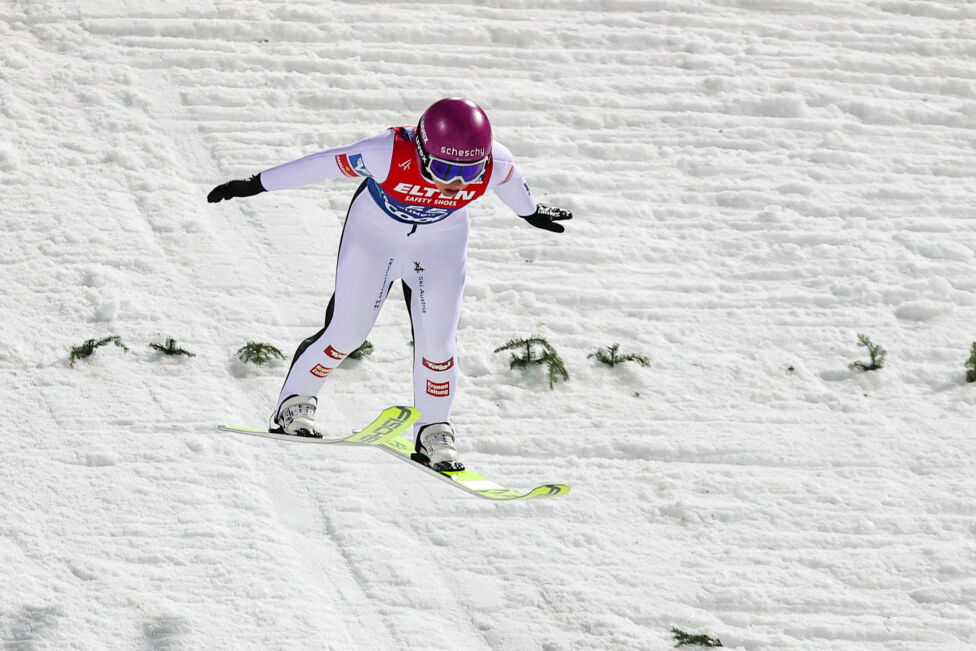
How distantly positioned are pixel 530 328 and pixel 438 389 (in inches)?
76.0

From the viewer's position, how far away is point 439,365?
6176 millimetres

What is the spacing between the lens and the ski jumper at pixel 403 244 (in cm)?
563

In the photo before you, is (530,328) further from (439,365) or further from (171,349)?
(171,349)

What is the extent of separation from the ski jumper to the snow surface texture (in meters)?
1.06

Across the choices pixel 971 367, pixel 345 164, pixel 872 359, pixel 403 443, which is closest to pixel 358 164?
pixel 345 164

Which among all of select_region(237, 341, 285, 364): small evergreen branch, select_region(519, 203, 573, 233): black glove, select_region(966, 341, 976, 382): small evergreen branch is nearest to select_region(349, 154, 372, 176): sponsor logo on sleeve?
select_region(519, 203, 573, 233): black glove

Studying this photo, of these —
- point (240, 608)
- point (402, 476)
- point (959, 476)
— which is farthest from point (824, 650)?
point (240, 608)

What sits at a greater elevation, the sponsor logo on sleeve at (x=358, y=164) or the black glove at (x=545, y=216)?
the sponsor logo on sleeve at (x=358, y=164)

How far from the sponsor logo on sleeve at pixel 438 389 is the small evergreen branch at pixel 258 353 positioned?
1686 mm

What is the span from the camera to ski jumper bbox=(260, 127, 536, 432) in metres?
5.63

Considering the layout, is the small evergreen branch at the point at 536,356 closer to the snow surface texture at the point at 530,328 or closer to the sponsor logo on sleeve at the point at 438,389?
the snow surface texture at the point at 530,328

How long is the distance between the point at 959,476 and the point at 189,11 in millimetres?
7523

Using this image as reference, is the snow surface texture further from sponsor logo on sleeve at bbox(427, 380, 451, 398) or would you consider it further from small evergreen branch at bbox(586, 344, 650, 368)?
sponsor logo on sleeve at bbox(427, 380, 451, 398)

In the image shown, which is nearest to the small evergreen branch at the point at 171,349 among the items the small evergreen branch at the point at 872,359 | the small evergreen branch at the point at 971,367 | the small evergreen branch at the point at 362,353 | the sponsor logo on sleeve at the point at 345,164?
the small evergreen branch at the point at 362,353
